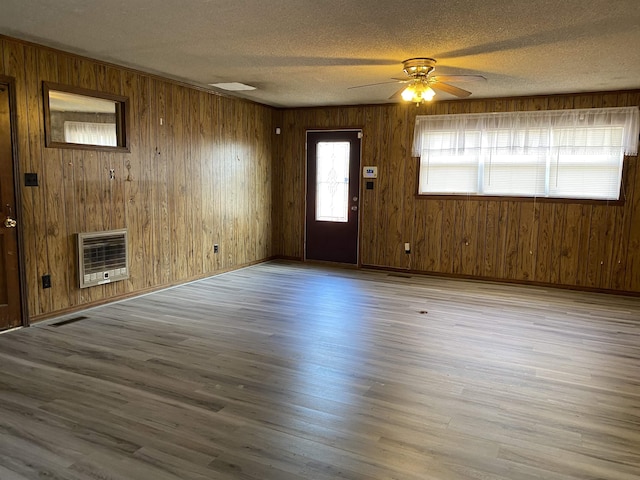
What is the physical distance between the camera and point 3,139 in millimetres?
3842

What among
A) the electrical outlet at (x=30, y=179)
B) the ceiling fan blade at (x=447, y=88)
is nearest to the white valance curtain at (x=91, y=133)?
the electrical outlet at (x=30, y=179)

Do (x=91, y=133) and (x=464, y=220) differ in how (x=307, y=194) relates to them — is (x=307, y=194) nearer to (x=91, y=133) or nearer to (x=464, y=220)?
(x=464, y=220)

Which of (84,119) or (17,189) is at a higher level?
(84,119)

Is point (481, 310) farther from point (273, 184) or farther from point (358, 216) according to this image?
point (273, 184)

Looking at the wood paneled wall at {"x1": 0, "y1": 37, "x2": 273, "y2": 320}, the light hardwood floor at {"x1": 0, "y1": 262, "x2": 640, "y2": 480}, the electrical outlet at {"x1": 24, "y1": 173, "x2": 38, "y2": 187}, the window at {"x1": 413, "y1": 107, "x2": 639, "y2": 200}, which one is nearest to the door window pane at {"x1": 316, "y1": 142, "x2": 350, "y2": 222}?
the wood paneled wall at {"x1": 0, "y1": 37, "x2": 273, "y2": 320}

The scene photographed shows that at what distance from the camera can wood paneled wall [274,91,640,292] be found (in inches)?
227

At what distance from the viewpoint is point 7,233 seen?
3.93 metres

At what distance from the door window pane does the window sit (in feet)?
3.83

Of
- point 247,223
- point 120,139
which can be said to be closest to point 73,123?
point 120,139

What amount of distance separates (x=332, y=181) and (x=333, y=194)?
205 mm

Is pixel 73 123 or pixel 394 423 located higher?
pixel 73 123

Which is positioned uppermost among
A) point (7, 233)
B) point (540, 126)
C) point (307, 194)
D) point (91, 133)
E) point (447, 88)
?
point (447, 88)

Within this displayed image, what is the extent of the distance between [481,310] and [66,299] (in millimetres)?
4215

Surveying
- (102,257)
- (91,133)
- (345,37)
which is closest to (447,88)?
(345,37)
